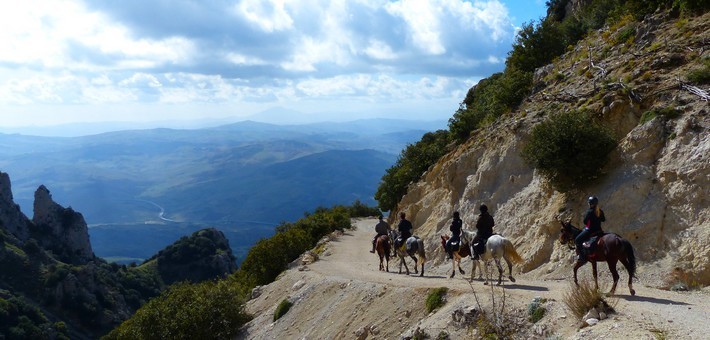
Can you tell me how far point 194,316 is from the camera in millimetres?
22766

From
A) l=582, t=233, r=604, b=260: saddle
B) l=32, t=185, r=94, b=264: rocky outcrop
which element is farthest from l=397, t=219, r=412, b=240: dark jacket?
l=32, t=185, r=94, b=264: rocky outcrop

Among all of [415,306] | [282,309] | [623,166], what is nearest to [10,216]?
[282,309]

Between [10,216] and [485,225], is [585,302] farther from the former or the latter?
[10,216]

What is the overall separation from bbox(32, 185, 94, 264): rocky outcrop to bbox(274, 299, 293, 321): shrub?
257 ft

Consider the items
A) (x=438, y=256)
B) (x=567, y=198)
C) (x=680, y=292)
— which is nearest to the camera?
(x=680, y=292)

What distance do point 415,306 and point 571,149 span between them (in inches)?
314

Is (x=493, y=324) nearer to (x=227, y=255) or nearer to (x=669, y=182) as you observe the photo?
(x=669, y=182)

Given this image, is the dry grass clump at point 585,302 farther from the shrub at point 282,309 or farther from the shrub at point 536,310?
the shrub at point 282,309

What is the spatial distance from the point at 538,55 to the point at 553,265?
23.6 meters

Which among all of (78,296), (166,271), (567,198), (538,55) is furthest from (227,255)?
(567,198)

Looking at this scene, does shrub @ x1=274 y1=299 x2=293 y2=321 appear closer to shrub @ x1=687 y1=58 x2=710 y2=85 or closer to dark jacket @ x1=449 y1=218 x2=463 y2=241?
dark jacket @ x1=449 y1=218 x2=463 y2=241

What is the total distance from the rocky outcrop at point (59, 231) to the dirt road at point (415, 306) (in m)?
74.4

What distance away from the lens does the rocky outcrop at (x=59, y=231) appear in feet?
290

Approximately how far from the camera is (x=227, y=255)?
332 feet
